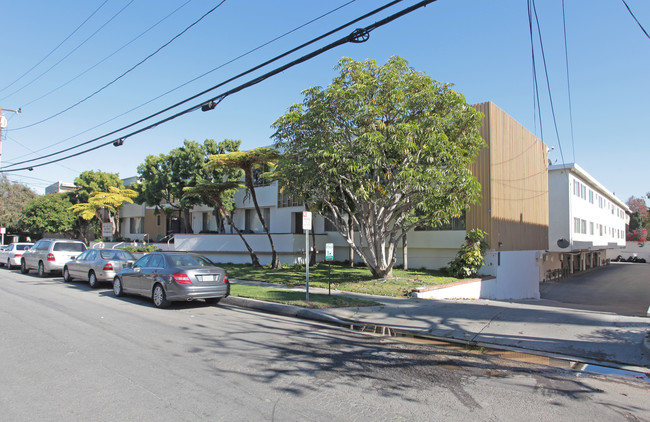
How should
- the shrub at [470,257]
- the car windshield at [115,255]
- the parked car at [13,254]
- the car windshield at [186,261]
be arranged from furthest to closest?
1. the parked car at [13,254]
2. the shrub at [470,257]
3. the car windshield at [115,255]
4. the car windshield at [186,261]

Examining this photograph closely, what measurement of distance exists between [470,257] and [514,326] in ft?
28.4

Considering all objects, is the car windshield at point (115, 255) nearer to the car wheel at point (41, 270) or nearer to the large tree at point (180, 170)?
the car wheel at point (41, 270)

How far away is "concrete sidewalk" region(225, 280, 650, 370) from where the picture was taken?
7035 mm

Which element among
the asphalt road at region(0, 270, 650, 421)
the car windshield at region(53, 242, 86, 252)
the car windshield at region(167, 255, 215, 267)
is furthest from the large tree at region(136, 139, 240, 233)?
the asphalt road at region(0, 270, 650, 421)

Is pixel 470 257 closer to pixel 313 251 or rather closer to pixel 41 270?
pixel 313 251

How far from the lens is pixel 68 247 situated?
19047 millimetres

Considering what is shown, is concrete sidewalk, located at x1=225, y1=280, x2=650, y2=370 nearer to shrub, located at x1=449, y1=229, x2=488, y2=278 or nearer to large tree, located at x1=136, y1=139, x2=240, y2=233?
shrub, located at x1=449, y1=229, x2=488, y2=278

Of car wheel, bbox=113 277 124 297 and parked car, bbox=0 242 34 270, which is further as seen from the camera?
parked car, bbox=0 242 34 270

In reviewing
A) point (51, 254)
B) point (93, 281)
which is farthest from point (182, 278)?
point (51, 254)

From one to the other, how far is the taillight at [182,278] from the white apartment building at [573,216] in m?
24.3

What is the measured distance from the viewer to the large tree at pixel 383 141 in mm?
13562

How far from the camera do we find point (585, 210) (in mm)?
33844

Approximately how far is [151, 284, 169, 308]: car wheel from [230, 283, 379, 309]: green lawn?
7.57ft

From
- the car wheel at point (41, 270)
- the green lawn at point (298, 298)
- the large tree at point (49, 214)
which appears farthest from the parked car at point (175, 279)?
the large tree at point (49, 214)
